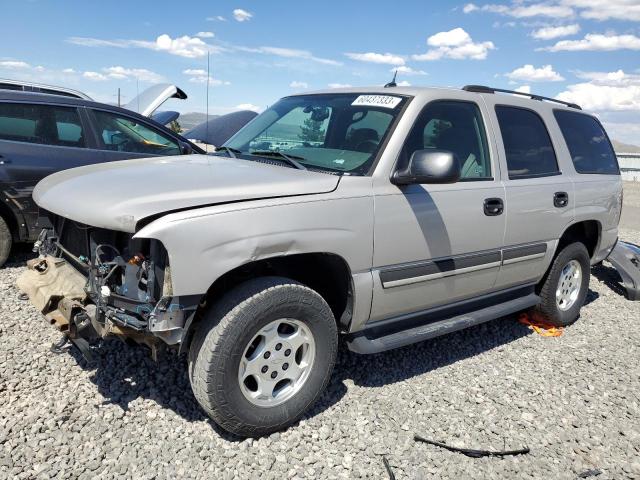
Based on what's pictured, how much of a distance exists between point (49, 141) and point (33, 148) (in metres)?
0.19

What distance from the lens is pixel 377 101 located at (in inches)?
142

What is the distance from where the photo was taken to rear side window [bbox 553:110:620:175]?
15.6 ft

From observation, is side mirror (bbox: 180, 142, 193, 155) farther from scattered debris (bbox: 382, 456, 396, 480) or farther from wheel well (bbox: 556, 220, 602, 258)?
scattered debris (bbox: 382, 456, 396, 480)

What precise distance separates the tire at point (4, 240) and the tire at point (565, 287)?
5.06m

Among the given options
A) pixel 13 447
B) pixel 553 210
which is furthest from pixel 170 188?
pixel 553 210

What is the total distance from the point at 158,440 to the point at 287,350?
0.82 meters

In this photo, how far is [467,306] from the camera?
3.93m

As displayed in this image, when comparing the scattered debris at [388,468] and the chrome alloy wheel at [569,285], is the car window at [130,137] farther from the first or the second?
the scattered debris at [388,468]

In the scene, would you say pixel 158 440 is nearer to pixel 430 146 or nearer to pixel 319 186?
pixel 319 186

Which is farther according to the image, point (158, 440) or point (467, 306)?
point (467, 306)

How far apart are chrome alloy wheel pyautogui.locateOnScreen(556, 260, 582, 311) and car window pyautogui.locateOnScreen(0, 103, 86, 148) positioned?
4983mm

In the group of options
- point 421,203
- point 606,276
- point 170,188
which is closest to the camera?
point 170,188

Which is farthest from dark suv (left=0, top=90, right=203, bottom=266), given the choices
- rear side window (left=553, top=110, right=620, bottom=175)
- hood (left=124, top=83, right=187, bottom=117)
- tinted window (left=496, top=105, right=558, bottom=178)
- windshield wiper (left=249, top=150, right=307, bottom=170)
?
rear side window (left=553, top=110, right=620, bottom=175)

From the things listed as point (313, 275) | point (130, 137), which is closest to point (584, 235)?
point (313, 275)
